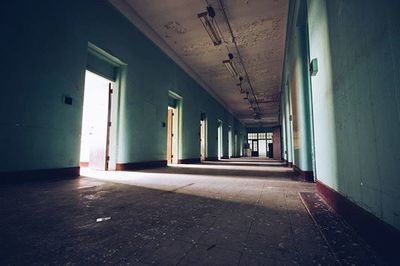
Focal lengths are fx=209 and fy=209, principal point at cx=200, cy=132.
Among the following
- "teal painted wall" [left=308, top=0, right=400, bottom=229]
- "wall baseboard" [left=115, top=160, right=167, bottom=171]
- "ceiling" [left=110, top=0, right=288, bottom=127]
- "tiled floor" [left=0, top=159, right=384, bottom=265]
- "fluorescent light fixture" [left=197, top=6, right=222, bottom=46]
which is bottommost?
"tiled floor" [left=0, top=159, right=384, bottom=265]

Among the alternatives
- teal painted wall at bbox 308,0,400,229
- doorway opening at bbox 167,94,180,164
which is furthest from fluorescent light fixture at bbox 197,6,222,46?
teal painted wall at bbox 308,0,400,229

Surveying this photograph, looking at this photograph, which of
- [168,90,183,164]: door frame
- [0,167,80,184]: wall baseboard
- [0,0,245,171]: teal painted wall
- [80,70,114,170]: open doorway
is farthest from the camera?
[168,90,183,164]: door frame

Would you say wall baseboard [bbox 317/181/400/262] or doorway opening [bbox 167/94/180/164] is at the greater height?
doorway opening [bbox 167/94/180/164]

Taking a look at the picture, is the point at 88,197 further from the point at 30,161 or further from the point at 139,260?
the point at 30,161

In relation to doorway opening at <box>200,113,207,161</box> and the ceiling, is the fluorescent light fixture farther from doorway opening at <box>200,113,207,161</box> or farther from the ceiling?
doorway opening at <box>200,113,207,161</box>

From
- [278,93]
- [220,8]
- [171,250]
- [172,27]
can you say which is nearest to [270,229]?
[171,250]

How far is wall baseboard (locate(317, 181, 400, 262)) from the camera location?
856 millimetres

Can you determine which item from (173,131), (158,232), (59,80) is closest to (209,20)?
(59,80)

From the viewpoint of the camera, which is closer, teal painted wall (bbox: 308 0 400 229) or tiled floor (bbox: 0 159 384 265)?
teal painted wall (bbox: 308 0 400 229)

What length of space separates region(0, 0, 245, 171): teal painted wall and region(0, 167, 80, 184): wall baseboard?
0.08 metres

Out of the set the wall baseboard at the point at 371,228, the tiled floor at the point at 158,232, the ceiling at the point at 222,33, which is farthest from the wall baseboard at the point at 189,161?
the wall baseboard at the point at 371,228

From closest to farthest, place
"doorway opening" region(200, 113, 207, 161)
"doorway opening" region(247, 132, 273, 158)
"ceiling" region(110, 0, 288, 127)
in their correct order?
"ceiling" region(110, 0, 288, 127) < "doorway opening" region(200, 113, 207, 161) < "doorway opening" region(247, 132, 273, 158)

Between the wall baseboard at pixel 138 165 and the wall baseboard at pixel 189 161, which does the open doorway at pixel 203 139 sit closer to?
the wall baseboard at pixel 189 161

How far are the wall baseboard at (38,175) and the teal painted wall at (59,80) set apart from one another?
0.08 m
